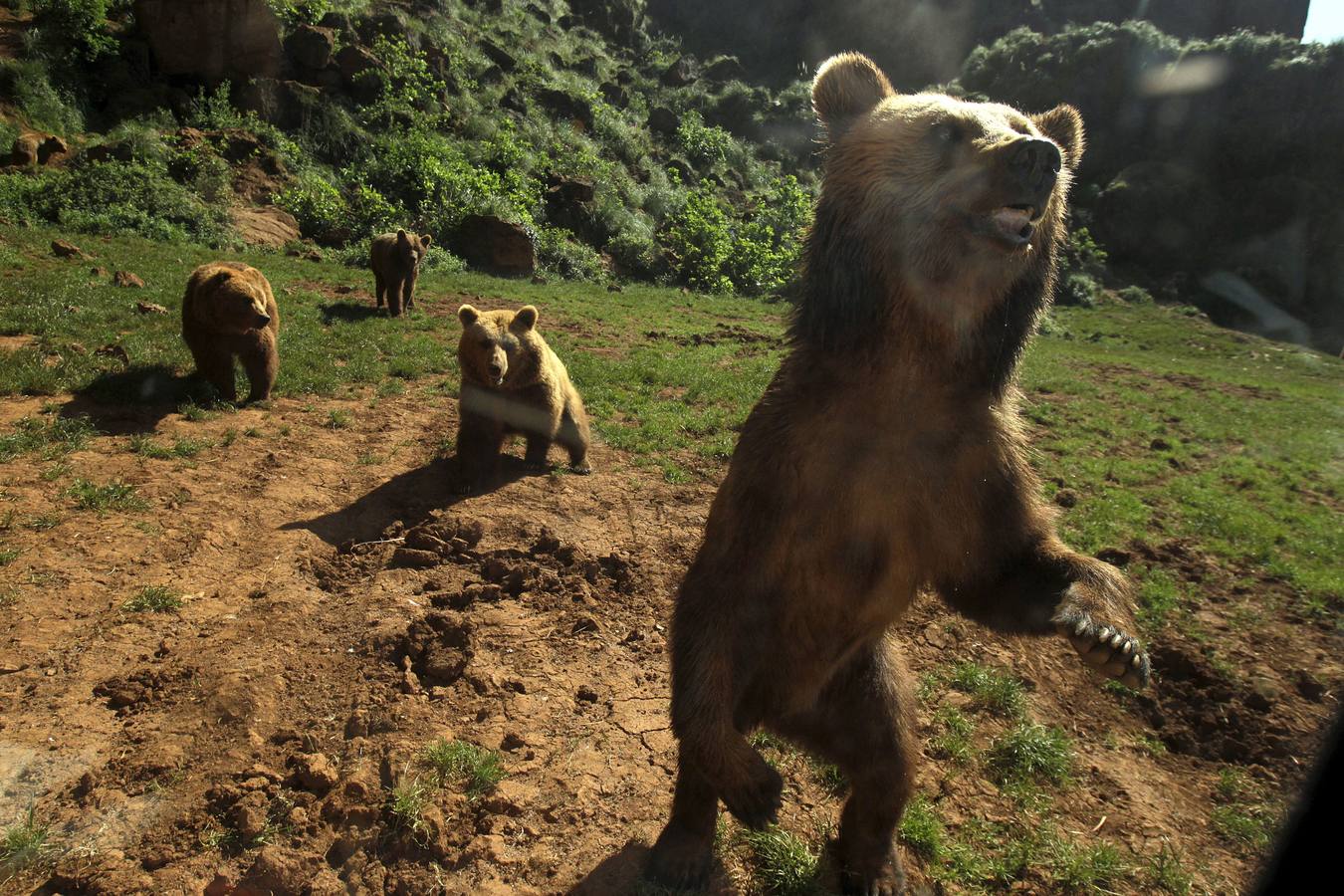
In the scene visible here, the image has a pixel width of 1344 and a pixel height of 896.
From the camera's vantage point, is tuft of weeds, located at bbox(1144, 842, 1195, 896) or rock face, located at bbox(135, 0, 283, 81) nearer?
tuft of weeds, located at bbox(1144, 842, 1195, 896)

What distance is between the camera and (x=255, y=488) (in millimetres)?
5305

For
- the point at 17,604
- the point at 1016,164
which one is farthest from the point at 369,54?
the point at 1016,164

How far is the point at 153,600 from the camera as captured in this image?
376cm

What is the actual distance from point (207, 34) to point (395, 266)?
16.0m

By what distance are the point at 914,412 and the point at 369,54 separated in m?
28.8

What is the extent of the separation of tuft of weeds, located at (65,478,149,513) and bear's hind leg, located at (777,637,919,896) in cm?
444

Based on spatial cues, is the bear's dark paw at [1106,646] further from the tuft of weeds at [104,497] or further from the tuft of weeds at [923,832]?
A: the tuft of weeds at [104,497]

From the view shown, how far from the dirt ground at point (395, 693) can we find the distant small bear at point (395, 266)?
648 centimetres

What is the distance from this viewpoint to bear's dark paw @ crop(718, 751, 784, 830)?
248 centimetres

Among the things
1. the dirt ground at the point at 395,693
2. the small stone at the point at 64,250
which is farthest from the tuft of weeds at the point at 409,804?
the small stone at the point at 64,250

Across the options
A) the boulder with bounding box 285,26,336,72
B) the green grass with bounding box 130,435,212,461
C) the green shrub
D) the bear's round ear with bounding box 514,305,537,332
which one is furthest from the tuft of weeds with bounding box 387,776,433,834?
the boulder with bounding box 285,26,336,72

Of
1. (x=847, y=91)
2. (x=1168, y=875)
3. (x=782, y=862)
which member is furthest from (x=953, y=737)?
(x=847, y=91)

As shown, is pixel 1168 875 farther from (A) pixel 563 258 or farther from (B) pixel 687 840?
(A) pixel 563 258

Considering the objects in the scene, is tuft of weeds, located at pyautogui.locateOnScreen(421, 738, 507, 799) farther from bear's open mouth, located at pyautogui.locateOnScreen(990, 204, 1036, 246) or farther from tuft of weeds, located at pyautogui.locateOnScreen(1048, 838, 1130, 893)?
bear's open mouth, located at pyautogui.locateOnScreen(990, 204, 1036, 246)
